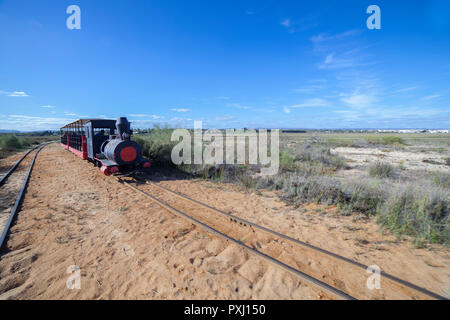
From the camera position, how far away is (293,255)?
3.58m

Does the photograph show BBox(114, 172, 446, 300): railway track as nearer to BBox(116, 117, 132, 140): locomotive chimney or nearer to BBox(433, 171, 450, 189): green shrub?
BBox(116, 117, 132, 140): locomotive chimney

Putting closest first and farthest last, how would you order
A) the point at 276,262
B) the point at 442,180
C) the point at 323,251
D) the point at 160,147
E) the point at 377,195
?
the point at 276,262 → the point at 323,251 → the point at 377,195 → the point at 442,180 → the point at 160,147

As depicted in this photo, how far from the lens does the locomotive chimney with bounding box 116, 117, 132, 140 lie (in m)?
8.73

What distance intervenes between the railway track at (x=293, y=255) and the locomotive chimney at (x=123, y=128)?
4381 millimetres

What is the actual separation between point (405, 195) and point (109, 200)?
28.1ft

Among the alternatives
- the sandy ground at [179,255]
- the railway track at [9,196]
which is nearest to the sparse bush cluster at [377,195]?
the sandy ground at [179,255]

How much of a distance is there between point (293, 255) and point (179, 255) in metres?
2.11

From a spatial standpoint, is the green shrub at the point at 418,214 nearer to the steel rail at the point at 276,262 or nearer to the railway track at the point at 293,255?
the railway track at the point at 293,255

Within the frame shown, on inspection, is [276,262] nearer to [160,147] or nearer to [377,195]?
[377,195]

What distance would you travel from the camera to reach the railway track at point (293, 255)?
2689 millimetres

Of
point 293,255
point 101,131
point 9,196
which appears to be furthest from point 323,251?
point 101,131

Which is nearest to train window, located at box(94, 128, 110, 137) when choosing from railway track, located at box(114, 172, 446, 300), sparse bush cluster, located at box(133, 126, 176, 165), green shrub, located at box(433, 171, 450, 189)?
sparse bush cluster, located at box(133, 126, 176, 165)

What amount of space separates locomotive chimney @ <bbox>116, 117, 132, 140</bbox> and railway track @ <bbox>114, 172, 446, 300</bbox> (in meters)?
4.38
